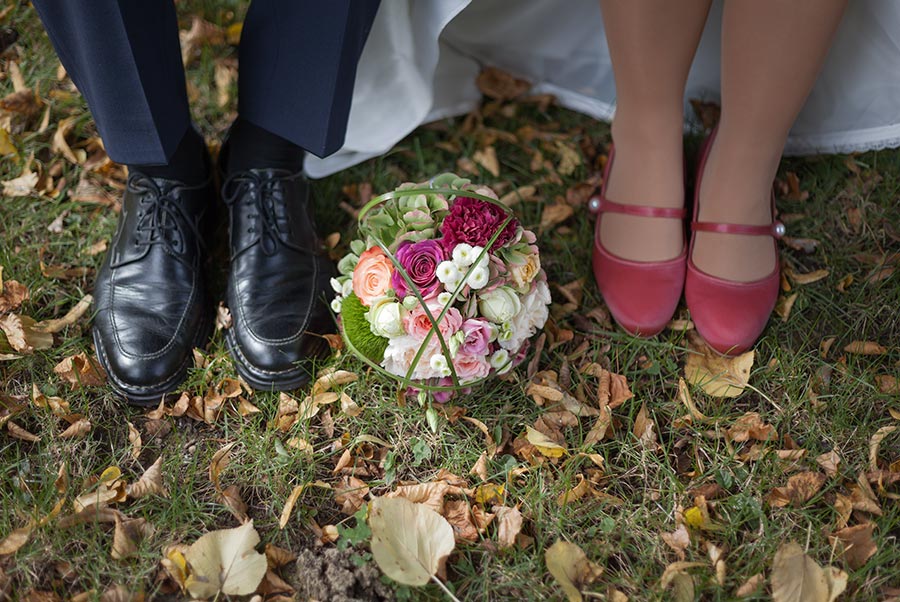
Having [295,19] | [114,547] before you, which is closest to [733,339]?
[295,19]

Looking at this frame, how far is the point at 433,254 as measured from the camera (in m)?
1.13

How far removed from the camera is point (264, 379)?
4.25 feet

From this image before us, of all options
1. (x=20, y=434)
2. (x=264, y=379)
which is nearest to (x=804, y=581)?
(x=264, y=379)

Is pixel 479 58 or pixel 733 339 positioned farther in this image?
pixel 479 58

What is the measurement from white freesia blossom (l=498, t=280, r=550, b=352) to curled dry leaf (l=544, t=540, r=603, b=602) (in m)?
0.32

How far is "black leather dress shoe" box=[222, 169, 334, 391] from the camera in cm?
129

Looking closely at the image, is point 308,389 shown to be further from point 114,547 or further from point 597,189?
point 597,189

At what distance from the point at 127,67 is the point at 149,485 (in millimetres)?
667

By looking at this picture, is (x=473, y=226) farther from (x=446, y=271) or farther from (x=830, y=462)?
(x=830, y=462)

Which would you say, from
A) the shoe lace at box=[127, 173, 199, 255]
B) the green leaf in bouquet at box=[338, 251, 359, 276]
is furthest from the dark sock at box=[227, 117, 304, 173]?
the green leaf in bouquet at box=[338, 251, 359, 276]

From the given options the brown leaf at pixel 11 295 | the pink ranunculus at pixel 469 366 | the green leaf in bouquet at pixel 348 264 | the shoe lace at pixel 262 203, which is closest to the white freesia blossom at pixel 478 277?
the pink ranunculus at pixel 469 366

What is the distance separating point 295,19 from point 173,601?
926 mm

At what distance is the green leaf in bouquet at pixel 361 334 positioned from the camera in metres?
1.22

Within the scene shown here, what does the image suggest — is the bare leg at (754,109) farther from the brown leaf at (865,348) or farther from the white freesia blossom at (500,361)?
the white freesia blossom at (500,361)
